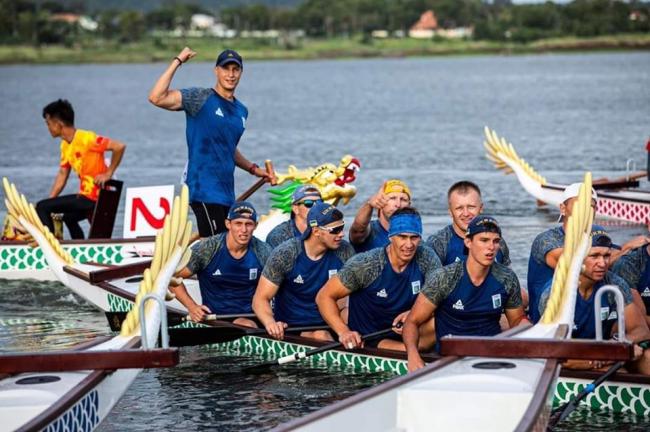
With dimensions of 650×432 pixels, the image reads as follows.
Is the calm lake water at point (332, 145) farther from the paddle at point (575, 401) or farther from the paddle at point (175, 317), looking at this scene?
the paddle at point (575, 401)

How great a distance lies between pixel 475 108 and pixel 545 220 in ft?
131

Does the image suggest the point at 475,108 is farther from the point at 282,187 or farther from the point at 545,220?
the point at 282,187

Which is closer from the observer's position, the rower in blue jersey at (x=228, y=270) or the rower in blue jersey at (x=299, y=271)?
the rower in blue jersey at (x=299, y=271)

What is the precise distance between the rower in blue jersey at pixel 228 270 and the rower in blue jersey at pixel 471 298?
1966 millimetres

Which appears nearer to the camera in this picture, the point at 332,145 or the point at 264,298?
the point at 264,298

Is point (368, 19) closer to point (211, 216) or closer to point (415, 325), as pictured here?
point (211, 216)

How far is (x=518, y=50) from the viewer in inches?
6147

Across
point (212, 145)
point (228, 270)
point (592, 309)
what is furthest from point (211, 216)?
point (592, 309)

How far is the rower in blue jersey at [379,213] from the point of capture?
36.3ft

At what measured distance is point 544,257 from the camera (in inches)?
404

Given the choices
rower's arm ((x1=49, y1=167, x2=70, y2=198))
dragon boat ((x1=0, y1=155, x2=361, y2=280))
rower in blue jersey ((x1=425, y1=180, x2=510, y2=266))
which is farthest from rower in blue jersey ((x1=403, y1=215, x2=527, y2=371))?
rower's arm ((x1=49, y1=167, x2=70, y2=198))

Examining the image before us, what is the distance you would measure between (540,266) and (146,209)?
6.20 metres

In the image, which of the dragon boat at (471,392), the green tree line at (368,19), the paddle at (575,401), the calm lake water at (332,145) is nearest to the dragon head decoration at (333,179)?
the calm lake water at (332,145)

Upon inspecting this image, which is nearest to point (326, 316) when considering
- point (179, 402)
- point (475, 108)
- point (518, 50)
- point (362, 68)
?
point (179, 402)
